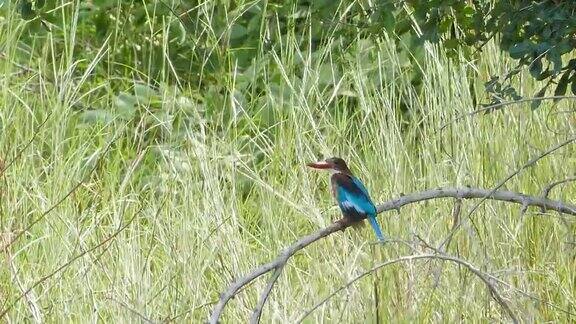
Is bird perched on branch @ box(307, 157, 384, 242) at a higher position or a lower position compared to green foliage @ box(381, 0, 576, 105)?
lower

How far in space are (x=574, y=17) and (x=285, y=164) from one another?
176cm

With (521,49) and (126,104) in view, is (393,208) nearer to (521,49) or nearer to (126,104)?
(521,49)

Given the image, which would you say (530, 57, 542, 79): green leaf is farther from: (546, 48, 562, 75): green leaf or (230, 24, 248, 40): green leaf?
(230, 24, 248, 40): green leaf

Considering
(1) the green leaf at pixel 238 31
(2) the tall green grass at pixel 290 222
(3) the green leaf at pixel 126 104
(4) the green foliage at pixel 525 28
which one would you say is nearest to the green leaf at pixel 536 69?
(4) the green foliage at pixel 525 28

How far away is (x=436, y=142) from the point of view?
4117 millimetres

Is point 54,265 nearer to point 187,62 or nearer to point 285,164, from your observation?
point 285,164

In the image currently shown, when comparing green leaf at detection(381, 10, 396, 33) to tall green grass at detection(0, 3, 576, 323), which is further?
tall green grass at detection(0, 3, 576, 323)

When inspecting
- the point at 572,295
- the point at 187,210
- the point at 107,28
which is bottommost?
the point at 572,295

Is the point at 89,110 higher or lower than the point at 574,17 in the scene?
lower

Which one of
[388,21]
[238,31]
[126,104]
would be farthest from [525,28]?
[238,31]

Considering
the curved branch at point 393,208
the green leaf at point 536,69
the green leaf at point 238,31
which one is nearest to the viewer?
the curved branch at point 393,208

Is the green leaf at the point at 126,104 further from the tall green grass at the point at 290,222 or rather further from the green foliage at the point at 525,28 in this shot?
the green foliage at the point at 525,28

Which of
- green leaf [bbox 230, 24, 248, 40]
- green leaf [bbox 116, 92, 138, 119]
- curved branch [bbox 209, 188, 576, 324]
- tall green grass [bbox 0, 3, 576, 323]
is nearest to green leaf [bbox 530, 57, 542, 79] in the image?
curved branch [bbox 209, 188, 576, 324]

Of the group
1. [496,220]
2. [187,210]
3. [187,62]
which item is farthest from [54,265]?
[187,62]
